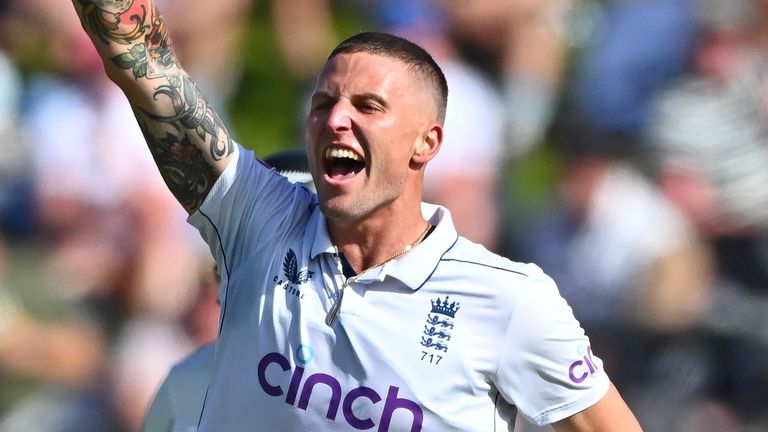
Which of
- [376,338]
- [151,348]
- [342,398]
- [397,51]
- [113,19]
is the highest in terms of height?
[397,51]

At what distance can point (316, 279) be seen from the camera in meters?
3.01

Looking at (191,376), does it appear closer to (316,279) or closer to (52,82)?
(316,279)

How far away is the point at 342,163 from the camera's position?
10.4ft

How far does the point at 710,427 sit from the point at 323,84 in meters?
3.61

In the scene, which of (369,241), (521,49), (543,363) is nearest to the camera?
(543,363)

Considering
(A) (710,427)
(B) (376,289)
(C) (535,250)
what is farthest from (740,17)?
(B) (376,289)

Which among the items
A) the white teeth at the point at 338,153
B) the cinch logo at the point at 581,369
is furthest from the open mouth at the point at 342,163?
the cinch logo at the point at 581,369

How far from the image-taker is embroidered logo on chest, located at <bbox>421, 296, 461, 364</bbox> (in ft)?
9.44

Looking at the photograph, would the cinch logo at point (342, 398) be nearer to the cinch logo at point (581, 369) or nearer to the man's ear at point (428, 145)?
the cinch logo at point (581, 369)

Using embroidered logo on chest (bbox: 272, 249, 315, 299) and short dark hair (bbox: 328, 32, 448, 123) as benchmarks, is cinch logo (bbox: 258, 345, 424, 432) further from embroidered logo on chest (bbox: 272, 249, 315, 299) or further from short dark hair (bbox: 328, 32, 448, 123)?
short dark hair (bbox: 328, 32, 448, 123)

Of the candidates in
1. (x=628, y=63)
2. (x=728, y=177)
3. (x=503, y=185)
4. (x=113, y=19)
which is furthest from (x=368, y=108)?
(x=728, y=177)

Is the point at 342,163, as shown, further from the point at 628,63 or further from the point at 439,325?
the point at 628,63

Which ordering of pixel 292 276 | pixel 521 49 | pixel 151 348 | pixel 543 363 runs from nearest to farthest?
pixel 543 363
pixel 292 276
pixel 151 348
pixel 521 49

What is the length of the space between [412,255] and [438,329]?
8.9 inches
